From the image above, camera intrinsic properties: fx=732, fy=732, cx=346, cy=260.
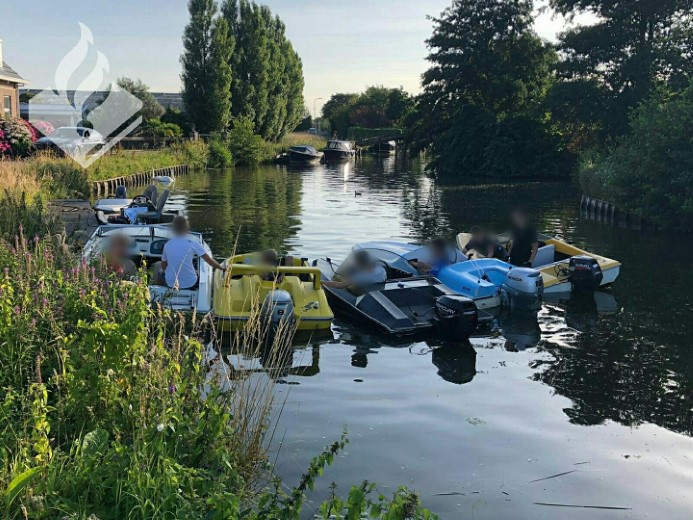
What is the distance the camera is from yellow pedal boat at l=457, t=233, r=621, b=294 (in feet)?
47.6

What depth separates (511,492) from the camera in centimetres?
671

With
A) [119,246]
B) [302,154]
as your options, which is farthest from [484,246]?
[302,154]

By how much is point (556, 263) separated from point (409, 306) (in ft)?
13.9

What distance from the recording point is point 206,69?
61.6 metres

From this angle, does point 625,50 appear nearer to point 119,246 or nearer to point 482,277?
point 482,277

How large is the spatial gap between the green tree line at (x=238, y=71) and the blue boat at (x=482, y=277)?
155 ft

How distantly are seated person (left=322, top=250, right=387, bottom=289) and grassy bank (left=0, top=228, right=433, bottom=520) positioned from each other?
20.2ft

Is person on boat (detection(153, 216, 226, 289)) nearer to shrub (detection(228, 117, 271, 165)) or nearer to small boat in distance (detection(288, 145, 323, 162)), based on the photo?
shrub (detection(228, 117, 271, 165))

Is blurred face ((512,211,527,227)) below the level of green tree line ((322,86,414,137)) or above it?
below

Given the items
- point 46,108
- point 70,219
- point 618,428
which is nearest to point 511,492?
point 618,428

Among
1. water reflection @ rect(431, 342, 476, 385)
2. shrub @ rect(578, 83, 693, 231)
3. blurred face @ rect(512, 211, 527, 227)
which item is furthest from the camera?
shrub @ rect(578, 83, 693, 231)

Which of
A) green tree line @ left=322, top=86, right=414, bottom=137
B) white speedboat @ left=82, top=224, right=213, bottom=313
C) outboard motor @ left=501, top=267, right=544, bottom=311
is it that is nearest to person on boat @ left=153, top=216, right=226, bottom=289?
white speedboat @ left=82, top=224, right=213, bottom=313

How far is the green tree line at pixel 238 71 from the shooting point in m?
61.3

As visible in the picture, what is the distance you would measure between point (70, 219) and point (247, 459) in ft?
49.9
